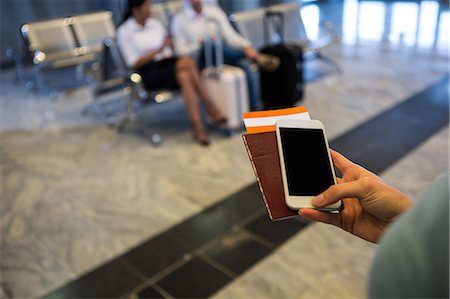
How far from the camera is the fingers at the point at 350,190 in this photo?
0.92 m

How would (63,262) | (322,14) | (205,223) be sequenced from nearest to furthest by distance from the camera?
1. (63,262)
2. (205,223)
3. (322,14)

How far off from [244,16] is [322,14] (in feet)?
19.2

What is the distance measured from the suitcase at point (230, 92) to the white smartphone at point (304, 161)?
2.73 metres

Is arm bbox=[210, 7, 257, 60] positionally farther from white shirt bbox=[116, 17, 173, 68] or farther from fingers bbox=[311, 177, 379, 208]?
fingers bbox=[311, 177, 379, 208]

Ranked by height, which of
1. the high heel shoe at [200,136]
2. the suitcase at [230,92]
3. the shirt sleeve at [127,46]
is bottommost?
the high heel shoe at [200,136]

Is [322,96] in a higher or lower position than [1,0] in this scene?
lower

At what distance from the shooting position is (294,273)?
217 cm

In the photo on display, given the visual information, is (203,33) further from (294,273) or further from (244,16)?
(294,273)

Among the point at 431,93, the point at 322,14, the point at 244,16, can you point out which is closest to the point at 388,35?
the point at 322,14

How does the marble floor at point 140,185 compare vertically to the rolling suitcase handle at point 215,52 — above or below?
below

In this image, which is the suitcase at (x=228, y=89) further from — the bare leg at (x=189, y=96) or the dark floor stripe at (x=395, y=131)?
the dark floor stripe at (x=395, y=131)

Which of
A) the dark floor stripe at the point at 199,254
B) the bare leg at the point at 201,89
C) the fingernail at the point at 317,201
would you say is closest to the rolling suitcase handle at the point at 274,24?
the bare leg at the point at 201,89

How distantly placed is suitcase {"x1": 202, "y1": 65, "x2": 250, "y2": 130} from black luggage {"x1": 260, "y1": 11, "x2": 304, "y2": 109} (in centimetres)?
45

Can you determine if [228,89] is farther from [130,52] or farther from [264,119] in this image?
[264,119]
